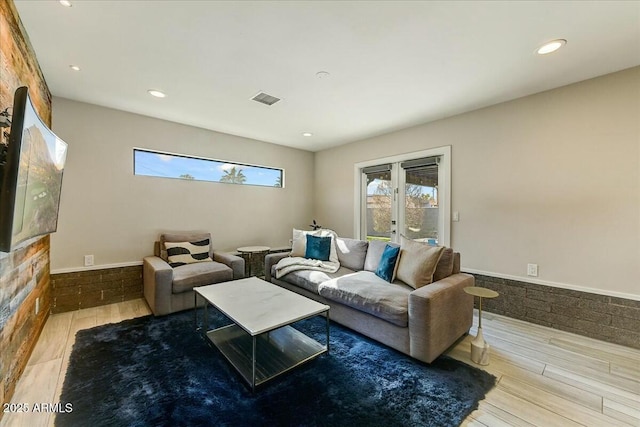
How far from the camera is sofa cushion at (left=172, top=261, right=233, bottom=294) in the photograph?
116 inches

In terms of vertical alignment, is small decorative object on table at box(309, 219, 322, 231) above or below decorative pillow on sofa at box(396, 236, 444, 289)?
above

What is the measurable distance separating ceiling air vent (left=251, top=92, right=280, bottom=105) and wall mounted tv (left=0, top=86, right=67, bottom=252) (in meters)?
1.77

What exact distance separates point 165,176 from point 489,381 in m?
4.24

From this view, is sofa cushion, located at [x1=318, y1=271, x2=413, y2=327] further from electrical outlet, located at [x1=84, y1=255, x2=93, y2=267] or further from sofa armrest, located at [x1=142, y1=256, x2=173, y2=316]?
electrical outlet, located at [x1=84, y1=255, x2=93, y2=267]

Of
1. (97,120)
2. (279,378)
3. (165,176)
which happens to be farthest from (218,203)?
(279,378)

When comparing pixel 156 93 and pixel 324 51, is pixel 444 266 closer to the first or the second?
pixel 324 51

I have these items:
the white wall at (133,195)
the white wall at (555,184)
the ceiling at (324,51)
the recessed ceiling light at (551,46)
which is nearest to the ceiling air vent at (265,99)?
the ceiling at (324,51)

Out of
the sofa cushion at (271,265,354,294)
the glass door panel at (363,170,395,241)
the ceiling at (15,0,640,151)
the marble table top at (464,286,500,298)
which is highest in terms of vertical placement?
the ceiling at (15,0,640,151)

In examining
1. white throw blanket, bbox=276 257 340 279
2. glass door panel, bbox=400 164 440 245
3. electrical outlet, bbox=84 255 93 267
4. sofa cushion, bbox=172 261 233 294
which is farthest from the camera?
glass door panel, bbox=400 164 440 245

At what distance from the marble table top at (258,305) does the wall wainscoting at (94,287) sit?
64.0 inches

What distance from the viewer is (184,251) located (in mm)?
3430

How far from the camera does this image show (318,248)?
3547 mm

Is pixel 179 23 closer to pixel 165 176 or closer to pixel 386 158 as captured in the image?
pixel 165 176

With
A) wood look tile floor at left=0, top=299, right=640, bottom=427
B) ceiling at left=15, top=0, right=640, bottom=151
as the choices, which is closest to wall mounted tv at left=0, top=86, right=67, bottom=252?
ceiling at left=15, top=0, right=640, bottom=151
